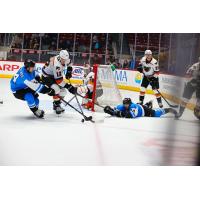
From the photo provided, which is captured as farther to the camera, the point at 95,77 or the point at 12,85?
the point at 95,77

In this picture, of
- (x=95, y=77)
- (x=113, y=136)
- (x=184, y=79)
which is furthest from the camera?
(x=95, y=77)

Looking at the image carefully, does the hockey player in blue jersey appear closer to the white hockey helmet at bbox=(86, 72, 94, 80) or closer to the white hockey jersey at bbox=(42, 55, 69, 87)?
the white hockey jersey at bbox=(42, 55, 69, 87)

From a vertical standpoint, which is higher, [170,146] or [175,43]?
[175,43]

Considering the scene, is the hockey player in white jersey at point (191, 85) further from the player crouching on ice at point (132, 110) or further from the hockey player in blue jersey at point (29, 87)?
the hockey player in blue jersey at point (29, 87)

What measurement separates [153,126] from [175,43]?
42cm

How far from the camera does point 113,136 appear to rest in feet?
7.21

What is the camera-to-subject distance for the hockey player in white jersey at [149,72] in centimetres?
219

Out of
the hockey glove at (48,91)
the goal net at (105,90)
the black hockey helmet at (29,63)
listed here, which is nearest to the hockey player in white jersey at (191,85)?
the goal net at (105,90)

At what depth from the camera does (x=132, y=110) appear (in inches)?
91.1

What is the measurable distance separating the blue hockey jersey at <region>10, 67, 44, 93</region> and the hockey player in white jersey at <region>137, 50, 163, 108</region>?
0.53 meters

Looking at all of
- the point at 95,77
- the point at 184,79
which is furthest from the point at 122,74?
the point at 184,79

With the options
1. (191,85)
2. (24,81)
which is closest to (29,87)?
(24,81)

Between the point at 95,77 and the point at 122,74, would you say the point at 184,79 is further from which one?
the point at 95,77

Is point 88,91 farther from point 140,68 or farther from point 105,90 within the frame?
point 140,68
